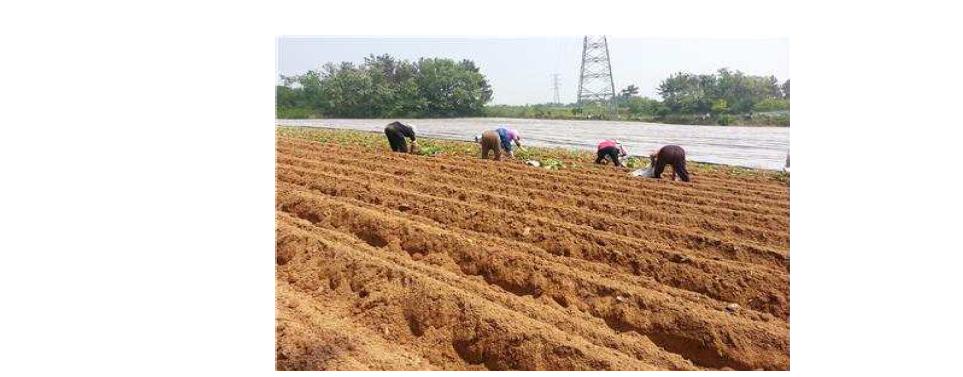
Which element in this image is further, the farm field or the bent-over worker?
the bent-over worker

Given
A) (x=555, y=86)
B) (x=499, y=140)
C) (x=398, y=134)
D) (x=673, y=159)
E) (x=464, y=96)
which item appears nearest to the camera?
(x=555, y=86)

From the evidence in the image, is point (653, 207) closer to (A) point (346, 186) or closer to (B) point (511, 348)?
(B) point (511, 348)

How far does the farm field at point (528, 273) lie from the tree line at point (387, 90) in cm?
30

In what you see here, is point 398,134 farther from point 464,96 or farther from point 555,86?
point 555,86

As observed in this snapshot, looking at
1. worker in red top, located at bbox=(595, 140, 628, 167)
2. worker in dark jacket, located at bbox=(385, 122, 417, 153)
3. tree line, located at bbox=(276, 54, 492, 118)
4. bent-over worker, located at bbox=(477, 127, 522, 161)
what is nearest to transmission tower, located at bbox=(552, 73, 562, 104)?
tree line, located at bbox=(276, 54, 492, 118)

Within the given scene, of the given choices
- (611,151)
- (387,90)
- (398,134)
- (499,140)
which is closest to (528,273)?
(387,90)

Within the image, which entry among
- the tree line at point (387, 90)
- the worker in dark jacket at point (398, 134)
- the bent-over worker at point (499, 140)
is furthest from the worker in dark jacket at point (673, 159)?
the worker in dark jacket at point (398, 134)

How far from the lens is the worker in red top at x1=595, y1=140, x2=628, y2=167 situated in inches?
185

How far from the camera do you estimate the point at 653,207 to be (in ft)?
13.0

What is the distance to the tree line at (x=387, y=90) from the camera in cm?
358

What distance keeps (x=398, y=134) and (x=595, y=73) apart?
213 cm

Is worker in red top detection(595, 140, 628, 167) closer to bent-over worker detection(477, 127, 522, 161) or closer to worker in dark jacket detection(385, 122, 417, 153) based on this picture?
bent-over worker detection(477, 127, 522, 161)

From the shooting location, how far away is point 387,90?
4051mm

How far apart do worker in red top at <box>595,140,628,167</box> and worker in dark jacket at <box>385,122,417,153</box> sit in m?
1.64
